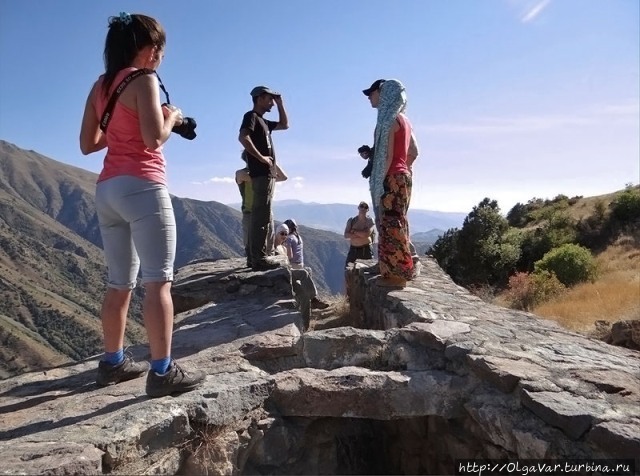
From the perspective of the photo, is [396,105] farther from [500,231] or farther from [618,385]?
[500,231]

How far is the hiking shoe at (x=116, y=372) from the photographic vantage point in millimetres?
2975

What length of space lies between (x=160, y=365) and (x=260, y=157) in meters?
2.78

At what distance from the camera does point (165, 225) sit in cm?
256

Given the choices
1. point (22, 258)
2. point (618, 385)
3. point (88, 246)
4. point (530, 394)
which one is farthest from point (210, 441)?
point (88, 246)

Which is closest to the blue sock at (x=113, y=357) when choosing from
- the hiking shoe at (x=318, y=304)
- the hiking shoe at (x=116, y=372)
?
the hiking shoe at (x=116, y=372)

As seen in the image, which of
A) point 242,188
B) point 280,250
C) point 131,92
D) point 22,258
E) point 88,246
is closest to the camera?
point 131,92

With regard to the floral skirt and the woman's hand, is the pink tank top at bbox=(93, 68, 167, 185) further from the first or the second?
the floral skirt

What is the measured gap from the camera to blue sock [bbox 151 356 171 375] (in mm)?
2531

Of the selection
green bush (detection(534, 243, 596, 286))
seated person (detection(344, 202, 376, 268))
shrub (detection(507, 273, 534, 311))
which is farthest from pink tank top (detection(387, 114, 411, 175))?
green bush (detection(534, 243, 596, 286))

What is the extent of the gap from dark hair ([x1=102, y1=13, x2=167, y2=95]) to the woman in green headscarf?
2658mm

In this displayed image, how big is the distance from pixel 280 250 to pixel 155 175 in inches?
231

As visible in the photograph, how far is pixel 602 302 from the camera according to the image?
9609 millimetres

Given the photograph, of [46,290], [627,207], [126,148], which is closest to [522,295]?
[126,148]

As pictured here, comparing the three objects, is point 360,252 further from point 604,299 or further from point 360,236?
point 604,299
